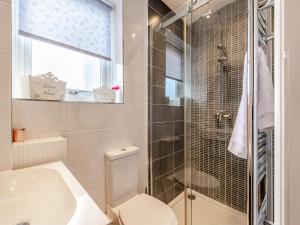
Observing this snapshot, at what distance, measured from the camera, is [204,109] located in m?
1.82

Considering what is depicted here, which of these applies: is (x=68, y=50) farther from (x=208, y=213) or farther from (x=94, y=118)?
(x=208, y=213)

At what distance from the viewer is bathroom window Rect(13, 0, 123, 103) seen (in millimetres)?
1000

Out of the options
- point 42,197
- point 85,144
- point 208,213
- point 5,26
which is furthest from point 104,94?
point 208,213

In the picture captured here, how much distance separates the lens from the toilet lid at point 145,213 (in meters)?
1.06

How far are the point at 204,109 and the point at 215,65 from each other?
1.62 feet

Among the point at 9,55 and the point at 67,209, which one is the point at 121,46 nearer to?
the point at 9,55

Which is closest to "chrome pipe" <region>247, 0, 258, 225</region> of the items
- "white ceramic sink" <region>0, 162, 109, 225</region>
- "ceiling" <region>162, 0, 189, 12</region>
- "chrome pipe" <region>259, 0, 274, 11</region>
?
"chrome pipe" <region>259, 0, 274, 11</region>

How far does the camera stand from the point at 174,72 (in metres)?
1.88

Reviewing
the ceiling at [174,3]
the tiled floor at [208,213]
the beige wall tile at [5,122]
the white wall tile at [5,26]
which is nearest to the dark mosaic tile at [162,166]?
the tiled floor at [208,213]

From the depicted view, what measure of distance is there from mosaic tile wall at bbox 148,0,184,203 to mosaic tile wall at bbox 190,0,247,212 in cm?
17

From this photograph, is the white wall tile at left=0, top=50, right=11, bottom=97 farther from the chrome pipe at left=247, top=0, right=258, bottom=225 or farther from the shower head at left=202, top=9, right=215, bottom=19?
the shower head at left=202, top=9, right=215, bottom=19

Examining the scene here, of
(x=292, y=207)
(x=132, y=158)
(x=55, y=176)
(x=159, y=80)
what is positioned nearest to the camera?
(x=292, y=207)

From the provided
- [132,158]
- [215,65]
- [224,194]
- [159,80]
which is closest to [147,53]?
[159,80]

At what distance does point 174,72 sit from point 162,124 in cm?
61
